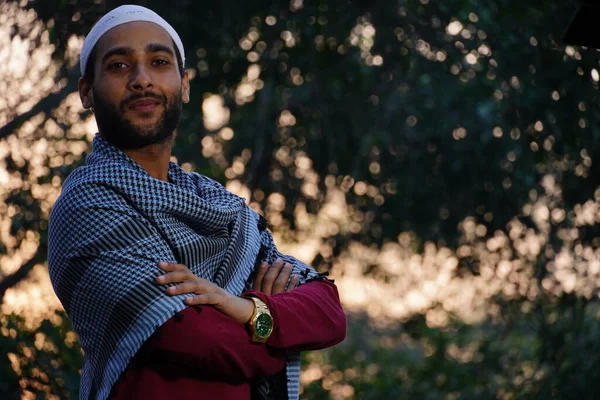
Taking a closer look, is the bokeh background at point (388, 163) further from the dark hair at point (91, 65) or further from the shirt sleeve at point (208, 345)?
the shirt sleeve at point (208, 345)

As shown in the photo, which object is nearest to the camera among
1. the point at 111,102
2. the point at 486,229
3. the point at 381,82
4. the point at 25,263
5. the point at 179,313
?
the point at 179,313

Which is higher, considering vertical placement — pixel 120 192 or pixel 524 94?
pixel 524 94

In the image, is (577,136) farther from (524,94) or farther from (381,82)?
(381,82)

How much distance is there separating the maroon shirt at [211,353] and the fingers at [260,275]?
16 cm

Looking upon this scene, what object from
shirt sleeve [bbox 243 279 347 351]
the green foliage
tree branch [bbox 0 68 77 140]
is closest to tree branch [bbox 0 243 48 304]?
the green foliage

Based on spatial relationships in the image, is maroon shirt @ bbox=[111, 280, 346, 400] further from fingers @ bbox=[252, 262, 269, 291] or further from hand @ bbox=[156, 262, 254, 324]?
fingers @ bbox=[252, 262, 269, 291]

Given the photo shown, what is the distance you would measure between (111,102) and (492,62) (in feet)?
11.6

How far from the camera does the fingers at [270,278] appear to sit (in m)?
2.47

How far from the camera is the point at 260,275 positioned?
250 cm

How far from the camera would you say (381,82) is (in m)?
5.95

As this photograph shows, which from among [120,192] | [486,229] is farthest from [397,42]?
[120,192]

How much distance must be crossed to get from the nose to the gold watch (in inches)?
22.8

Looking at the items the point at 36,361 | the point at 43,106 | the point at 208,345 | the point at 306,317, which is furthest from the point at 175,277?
the point at 43,106

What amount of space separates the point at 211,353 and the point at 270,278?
1.38 feet
